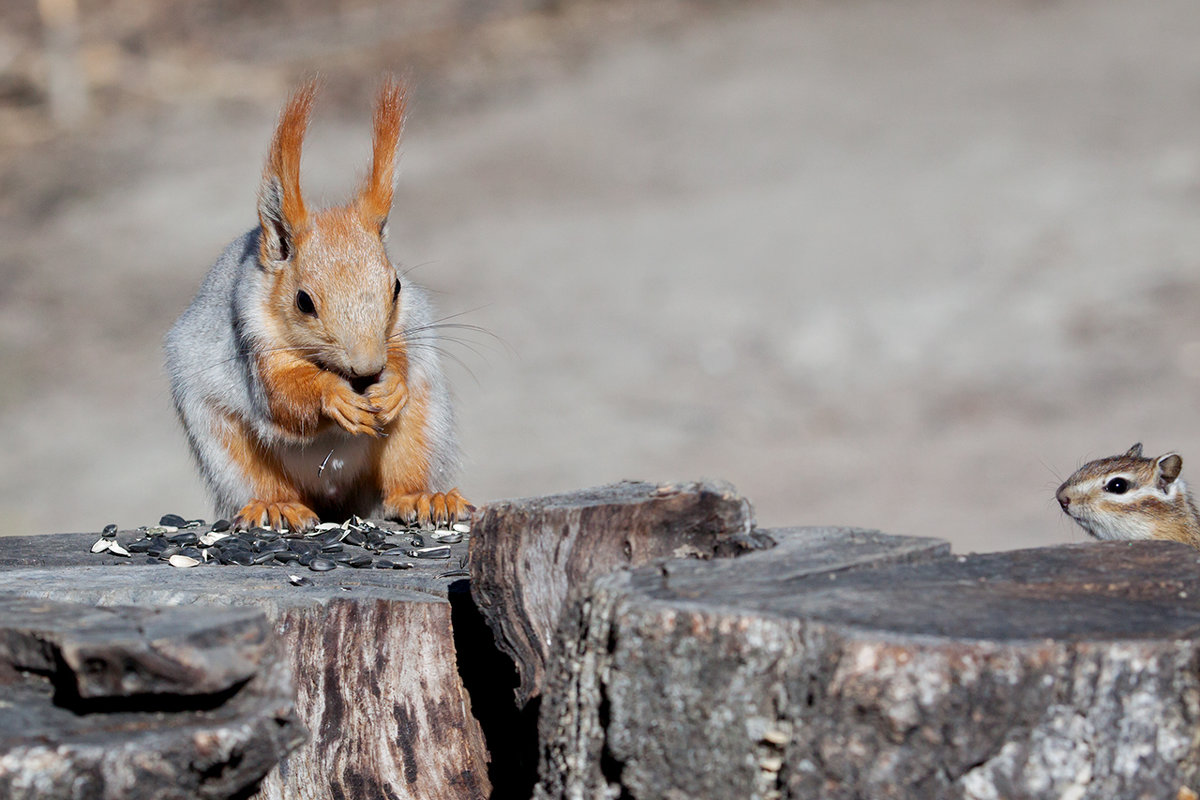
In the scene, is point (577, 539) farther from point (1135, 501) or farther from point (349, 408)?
point (1135, 501)

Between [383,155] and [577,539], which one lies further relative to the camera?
[383,155]

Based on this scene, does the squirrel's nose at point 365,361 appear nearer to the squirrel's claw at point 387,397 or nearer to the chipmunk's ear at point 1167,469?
the squirrel's claw at point 387,397

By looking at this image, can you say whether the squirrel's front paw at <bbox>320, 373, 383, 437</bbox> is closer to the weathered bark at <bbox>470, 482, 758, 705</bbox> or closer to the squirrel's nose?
the squirrel's nose

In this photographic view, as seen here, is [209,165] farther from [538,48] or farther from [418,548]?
[418,548]

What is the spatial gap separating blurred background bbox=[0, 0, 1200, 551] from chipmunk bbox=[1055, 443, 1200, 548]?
2.83m

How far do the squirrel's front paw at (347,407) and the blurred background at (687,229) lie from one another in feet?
12.7

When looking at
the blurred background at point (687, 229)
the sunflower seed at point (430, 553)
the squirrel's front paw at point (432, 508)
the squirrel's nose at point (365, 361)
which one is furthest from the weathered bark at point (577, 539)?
the blurred background at point (687, 229)

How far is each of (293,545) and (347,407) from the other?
0.36 metres

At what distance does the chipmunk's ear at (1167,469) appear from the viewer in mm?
3238

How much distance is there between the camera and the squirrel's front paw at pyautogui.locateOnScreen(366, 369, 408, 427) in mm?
3033

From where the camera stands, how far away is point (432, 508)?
3232 millimetres

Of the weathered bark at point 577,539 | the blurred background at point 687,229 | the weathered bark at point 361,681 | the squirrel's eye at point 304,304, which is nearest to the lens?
the weathered bark at point 577,539

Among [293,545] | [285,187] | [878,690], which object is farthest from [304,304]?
[878,690]

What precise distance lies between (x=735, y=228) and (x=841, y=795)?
33.4 ft
